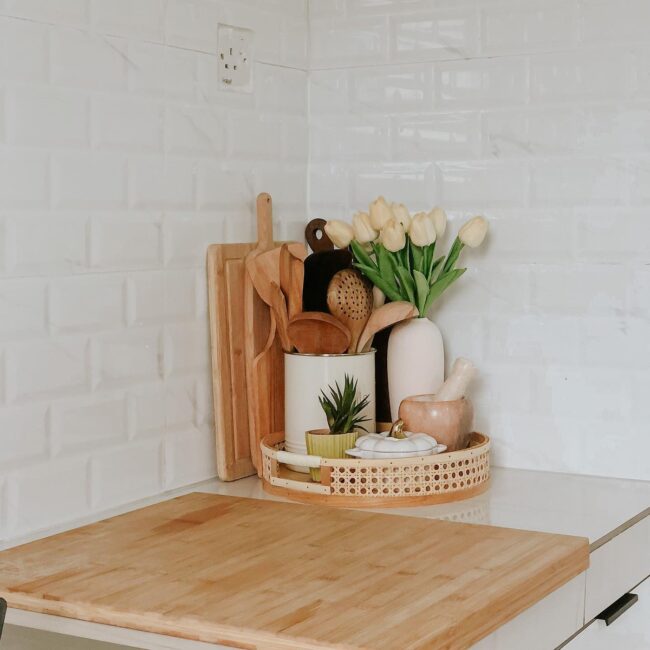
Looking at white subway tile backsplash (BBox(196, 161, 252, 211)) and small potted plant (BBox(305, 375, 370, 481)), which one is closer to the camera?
small potted plant (BBox(305, 375, 370, 481))

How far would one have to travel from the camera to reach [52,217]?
1582 millimetres

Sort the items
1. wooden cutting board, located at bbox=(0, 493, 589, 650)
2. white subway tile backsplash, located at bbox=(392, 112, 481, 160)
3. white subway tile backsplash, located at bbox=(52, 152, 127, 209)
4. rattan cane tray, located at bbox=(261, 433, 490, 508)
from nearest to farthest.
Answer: wooden cutting board, located at bbox=(0, 493, 589, 650) < white subway tile backsplash, located at bbox=(52, 152, 127, 209) < rattan cane tray, located at bbox=(261, 433, 490, 508) < white subway tile backsplash, located at bbox=(392, 112, 481, 160)

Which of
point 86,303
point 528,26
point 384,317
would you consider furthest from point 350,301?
point 528,26

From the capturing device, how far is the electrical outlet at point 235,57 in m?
1.92

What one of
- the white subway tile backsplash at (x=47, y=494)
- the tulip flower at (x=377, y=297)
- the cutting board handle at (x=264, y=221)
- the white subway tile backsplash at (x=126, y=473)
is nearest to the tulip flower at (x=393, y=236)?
the tulip flower at (x=377, y=297)

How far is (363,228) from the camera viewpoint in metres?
1.97

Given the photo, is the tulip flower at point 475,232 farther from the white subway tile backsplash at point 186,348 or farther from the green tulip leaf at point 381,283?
the white subway tile backsplash at point 186,348

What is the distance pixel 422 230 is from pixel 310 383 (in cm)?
33

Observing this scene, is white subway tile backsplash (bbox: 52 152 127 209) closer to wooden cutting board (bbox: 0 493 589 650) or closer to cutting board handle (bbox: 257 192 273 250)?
cutting board handle (bbox: 257 192 273 250)

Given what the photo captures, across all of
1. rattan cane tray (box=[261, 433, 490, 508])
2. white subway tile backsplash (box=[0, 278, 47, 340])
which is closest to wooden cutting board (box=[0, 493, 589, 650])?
rattan cane tray (box=[261, 433, 490, 508])

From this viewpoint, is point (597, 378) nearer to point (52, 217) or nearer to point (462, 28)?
point (462, 28)

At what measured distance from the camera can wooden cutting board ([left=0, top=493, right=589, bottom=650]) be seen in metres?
1.18

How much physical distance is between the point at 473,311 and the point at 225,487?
565 millimetres

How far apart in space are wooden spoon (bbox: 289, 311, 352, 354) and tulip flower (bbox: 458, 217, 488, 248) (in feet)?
0.88
